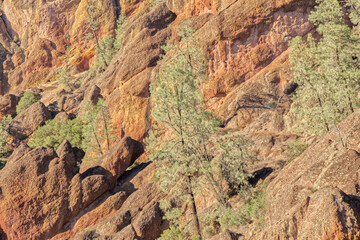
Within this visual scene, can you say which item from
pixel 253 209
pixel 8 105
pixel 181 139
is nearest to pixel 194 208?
pixel 253 209

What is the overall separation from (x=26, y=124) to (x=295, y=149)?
5741cm

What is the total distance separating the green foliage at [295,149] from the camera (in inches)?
1095

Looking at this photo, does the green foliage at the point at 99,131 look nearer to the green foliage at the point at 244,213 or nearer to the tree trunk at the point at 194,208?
the tree trunk at the point at 194,208

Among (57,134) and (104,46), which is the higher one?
(104,46)

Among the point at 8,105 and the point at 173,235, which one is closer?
the point at 173,235

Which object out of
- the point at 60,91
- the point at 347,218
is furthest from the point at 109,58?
the point at 347,218

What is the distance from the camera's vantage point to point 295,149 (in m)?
Answer: 28.9

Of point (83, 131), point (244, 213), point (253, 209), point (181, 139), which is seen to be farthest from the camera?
point (83, 131)

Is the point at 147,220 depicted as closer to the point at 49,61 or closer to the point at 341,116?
the point at 341,116

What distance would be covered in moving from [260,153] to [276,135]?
292cm

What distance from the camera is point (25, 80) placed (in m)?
101

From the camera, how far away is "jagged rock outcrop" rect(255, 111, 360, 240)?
12812 millimetres

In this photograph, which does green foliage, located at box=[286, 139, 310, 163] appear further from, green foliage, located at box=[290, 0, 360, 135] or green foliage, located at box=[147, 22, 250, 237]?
green foliage, located at box=[147, 22, 250, 237]

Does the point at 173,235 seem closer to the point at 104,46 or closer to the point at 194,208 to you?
the point at 194,208
